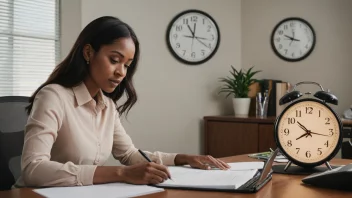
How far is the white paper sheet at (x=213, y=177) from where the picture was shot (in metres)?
1.16

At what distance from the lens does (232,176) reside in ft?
4.25

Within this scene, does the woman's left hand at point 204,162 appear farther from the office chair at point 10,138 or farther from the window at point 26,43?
the window at point 26,43

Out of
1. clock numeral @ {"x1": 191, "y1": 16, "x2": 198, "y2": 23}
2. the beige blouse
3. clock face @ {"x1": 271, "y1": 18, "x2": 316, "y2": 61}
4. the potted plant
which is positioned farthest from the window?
clock face @ {"x1": 271, "y1": 18, "x2": 316, "y2": 61}

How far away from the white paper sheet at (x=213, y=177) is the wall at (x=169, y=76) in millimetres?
1969

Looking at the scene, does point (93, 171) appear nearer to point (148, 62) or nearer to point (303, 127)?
point (303, 127)

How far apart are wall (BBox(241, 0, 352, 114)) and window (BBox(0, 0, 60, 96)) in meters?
1.95

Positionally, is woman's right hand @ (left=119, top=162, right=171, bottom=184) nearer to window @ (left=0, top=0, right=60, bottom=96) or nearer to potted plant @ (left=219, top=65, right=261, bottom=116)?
window @ (left=0, top=0, right=60, bottom=96)

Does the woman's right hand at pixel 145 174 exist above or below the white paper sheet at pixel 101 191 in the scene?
above

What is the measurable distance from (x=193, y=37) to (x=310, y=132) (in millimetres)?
2553

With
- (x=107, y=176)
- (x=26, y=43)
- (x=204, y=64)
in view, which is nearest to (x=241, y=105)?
(x=204, y=64)

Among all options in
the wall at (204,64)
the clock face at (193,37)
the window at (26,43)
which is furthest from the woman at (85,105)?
the clock face at (193,37)

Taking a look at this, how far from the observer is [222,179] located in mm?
1242

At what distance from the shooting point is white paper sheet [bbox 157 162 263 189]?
1.16 metres

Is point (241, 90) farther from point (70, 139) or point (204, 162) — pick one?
point (70, 139)
